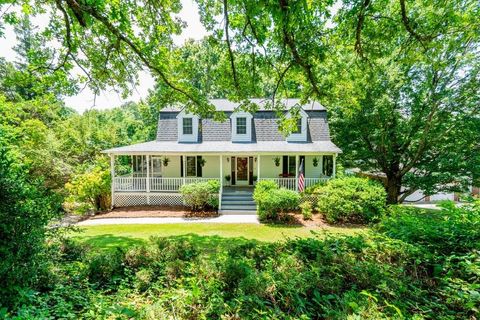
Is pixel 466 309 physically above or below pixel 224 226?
above

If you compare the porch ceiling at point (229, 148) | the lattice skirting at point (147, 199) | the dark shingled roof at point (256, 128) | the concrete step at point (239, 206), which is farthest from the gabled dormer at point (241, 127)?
the lattice skirting at point (147, 199)

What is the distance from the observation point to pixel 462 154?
40.7ft

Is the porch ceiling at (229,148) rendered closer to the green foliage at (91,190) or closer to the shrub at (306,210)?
the green foliage at (91,190)

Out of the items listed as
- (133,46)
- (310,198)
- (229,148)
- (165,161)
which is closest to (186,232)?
(229,148)

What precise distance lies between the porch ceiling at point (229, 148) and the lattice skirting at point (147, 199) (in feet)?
8.70

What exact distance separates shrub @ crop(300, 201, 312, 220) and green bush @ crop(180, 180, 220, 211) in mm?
4654

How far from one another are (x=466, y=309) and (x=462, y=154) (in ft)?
45.2

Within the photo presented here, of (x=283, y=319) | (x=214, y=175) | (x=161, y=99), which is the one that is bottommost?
(x=283, y=319)

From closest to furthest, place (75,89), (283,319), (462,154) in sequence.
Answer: (283,319)
(75,89)
(462,154)

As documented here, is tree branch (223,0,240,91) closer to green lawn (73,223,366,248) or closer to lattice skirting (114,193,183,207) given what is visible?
green lawn (73,223,366,248)

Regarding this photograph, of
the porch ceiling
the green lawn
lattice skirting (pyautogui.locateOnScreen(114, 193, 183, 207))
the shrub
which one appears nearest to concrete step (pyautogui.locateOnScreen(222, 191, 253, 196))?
the porch ceiling

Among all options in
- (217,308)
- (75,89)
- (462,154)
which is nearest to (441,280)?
(217,308)

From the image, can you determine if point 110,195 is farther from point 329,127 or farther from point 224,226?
point 329,127

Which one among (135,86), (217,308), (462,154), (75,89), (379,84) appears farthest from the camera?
(379,84)
